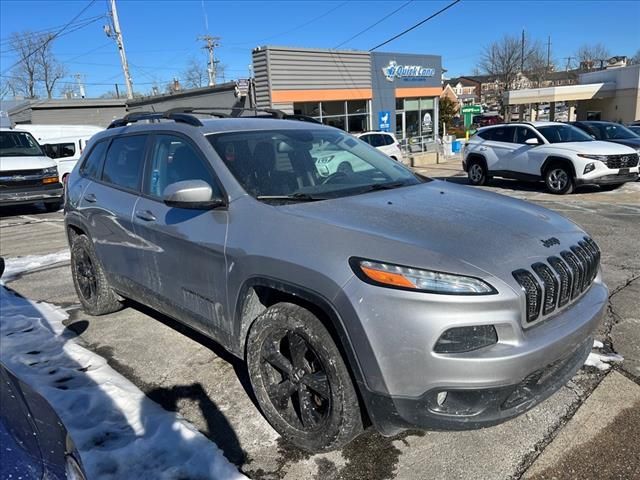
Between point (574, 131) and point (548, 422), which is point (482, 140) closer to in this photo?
point (574, 131)

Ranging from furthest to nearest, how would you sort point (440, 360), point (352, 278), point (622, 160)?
1. point (622, 160)
2. point (352, 278)
3. point (440, 360)

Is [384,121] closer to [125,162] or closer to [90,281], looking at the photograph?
[90,281]

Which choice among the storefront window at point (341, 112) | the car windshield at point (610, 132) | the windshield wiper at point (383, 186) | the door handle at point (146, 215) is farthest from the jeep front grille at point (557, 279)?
the storefront window at point (341, 112)

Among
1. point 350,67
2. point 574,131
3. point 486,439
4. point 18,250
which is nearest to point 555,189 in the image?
point 574,131

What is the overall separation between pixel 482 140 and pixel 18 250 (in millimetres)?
11159

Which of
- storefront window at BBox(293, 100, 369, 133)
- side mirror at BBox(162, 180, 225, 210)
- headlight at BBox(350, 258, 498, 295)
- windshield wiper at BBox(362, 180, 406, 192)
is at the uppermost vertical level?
storefront window at BBox(293, 100, 369, 133)

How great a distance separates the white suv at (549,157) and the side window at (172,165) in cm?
1012

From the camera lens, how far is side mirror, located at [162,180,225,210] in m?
2.84

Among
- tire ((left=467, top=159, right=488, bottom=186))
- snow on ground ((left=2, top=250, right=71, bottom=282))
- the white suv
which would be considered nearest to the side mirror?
snow on ground ((left=2, top=250, right=71, bottom=282))

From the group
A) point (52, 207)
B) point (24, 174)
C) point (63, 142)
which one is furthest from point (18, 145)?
point (63, 142)

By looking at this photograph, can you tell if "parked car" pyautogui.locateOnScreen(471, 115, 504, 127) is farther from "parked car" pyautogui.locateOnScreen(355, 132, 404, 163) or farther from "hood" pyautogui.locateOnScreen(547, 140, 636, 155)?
"hood" pyautogui.locateOnScreen(547, 140, 636, 155)

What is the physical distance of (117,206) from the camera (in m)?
4.00

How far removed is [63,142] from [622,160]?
51.0ft

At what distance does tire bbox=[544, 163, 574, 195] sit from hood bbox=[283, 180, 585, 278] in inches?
365
